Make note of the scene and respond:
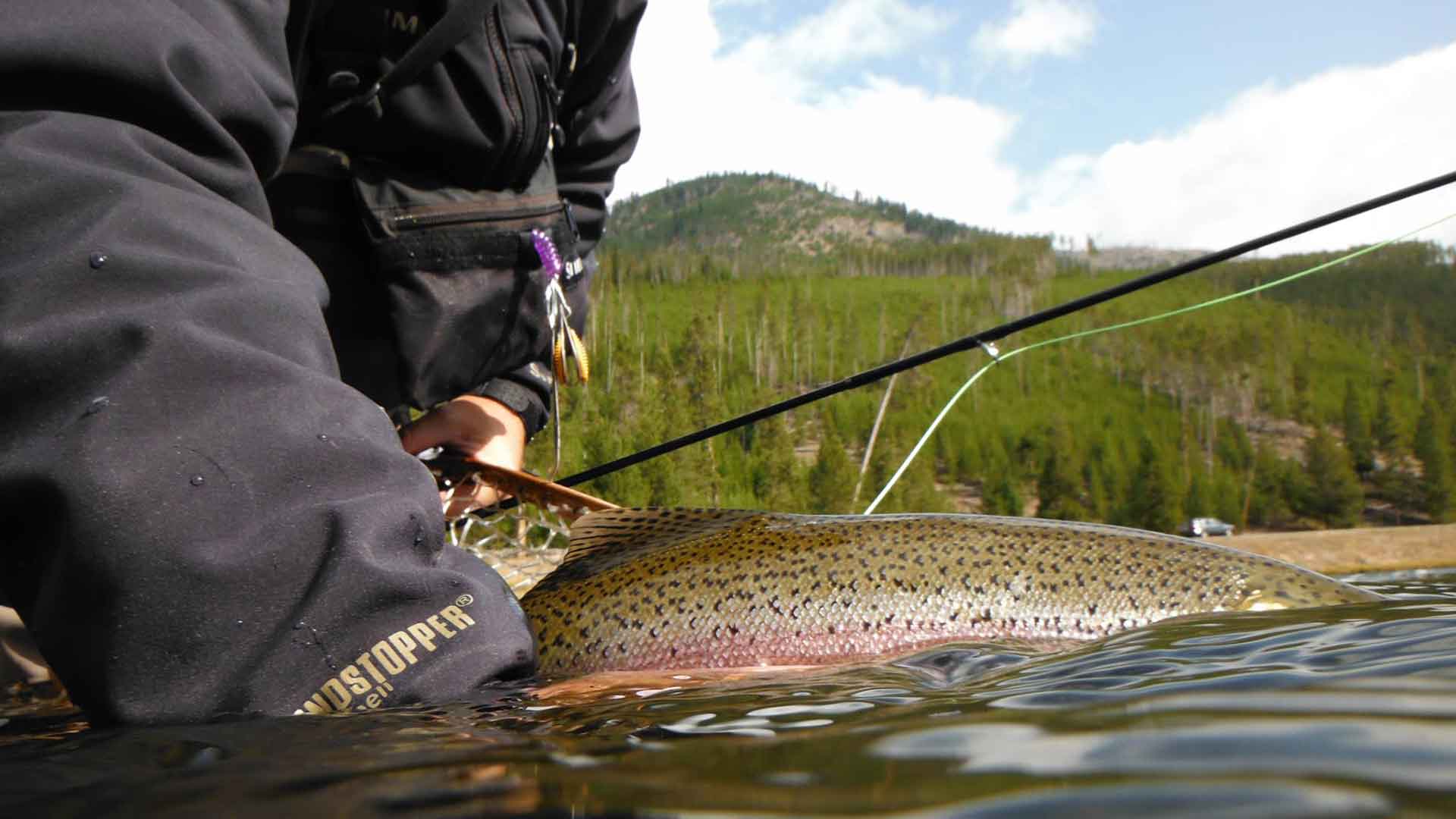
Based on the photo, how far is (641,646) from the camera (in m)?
1.88

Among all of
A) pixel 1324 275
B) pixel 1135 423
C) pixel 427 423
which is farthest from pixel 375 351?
pixel 1324 275

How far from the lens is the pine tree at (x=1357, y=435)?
4191 centimetres

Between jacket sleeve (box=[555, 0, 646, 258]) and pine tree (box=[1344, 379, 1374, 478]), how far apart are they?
46592 mm

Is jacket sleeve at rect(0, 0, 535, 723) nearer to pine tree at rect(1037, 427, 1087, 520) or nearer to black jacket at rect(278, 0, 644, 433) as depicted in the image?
black jacket at rect(278, 0, 644, 433)

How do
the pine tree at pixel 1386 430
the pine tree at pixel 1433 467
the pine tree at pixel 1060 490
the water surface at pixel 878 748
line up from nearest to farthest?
the water surface at pixel 878 748, the pine tree at pixel 1433 467, the pine tree at pixel 1060 490, the pine tree at pixel 1386 430

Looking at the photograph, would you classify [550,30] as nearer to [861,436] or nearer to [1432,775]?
[1432,775]

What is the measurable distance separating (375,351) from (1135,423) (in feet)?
189

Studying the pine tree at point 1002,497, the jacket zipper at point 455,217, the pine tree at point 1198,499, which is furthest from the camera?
the pine tree at point 1002,497

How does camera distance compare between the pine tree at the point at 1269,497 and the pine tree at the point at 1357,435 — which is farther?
the pine tree at the point at 1357,435

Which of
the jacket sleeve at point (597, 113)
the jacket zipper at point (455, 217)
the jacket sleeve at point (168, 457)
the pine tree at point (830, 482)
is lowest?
A: the pine tree at point (830, 482)

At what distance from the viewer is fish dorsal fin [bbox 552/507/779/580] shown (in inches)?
84.9

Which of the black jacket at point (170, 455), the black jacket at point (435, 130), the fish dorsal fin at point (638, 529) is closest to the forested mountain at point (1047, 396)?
the black jacket at point (435, 130)

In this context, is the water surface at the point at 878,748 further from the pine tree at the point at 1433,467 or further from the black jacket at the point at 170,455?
the pine tree at the point at 1433,467

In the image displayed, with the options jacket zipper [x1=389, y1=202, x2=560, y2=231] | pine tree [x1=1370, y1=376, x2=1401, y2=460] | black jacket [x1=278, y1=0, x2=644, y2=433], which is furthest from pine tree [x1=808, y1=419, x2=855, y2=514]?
pine tree [x1=1370, y1=376, x2=1401, y2=460]
